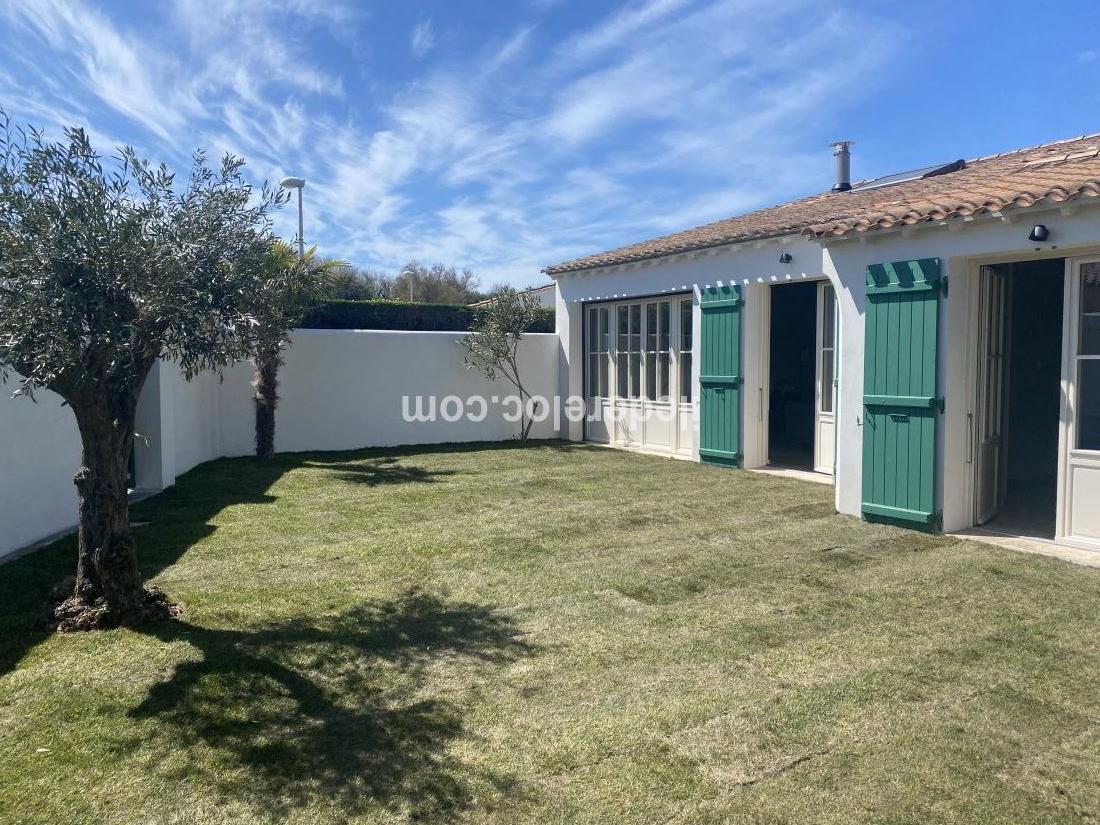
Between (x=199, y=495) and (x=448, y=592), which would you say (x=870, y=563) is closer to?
(x=448, y=592)

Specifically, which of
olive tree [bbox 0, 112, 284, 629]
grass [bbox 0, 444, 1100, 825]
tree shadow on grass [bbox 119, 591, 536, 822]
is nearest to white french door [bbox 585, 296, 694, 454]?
grass [bbox 0, 444, 1100, 825]

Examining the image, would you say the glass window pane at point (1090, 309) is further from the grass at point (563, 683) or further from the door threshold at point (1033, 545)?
the grass at point (563, 683)

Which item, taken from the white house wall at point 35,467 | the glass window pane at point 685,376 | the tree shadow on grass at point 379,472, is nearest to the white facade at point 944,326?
the glass window pane at point 685,376

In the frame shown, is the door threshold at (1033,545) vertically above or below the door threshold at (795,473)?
below

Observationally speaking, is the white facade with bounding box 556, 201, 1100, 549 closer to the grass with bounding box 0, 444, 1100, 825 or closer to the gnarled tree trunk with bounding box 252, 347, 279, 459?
the grass with bounding box 0, 444, 1100, 825

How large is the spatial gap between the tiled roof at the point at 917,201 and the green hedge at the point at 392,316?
5.53 m

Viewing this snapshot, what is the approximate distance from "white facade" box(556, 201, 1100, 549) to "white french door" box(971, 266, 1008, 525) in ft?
0.54

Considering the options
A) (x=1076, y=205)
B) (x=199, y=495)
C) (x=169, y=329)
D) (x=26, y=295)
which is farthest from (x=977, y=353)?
(x=199, y=495)

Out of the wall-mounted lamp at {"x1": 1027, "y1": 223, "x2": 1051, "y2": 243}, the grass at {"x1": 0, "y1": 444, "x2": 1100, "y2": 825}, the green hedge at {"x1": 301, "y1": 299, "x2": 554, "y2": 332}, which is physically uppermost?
the green hedge at {"x1": 301, "y1": 299, "x2": 554, "y2": 332}

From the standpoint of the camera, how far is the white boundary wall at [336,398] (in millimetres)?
9547

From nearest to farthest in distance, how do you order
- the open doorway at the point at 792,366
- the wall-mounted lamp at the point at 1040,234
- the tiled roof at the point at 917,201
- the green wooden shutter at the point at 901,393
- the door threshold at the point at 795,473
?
the wall-mounted lamp at the point at 1040,234 < the tiled roof at the point at 917,201 < the green wooden shutter at the point at 901,393 < the door threshold at the point at 795,473 < the open doorway at the point at 792,366

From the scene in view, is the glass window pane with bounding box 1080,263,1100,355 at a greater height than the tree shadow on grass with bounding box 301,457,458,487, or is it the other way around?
the glass window pane with bounding box 1080,263,1100,355

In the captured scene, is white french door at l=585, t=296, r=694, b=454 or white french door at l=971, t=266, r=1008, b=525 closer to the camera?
white french door at l=971, t=266, r=1008, b=525

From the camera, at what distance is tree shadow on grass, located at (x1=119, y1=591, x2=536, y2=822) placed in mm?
2861
